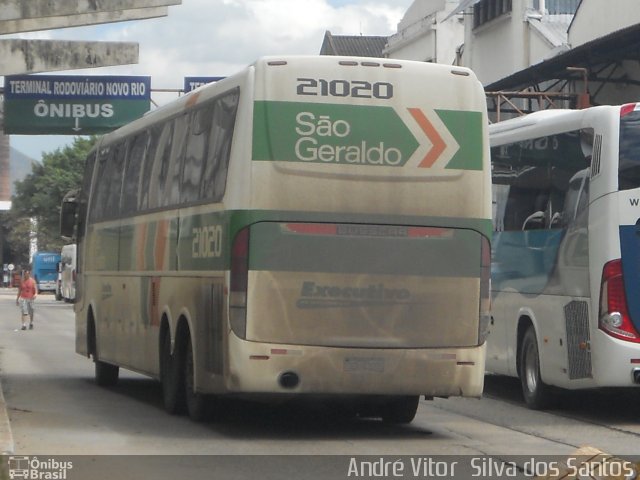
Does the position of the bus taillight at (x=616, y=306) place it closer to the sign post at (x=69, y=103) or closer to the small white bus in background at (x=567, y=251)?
the small white bus in background at (x=567, y=251)

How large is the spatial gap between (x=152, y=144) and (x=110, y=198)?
8.39ft

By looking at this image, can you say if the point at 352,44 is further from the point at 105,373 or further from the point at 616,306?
the point at 616,306

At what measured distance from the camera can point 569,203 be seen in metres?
16.2

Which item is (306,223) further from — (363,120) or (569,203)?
(569,203)

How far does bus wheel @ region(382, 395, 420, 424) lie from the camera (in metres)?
14.9

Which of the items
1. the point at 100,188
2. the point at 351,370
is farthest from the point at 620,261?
A: the point at 100,188

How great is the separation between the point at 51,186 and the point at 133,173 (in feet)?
298

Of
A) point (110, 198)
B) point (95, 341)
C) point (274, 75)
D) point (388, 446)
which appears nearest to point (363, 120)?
point (274, 75)

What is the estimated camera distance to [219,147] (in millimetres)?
13844

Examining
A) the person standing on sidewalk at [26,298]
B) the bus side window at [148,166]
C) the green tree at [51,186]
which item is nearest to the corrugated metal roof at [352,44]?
the green tree at [51,186]

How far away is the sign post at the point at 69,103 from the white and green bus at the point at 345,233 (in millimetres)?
21829

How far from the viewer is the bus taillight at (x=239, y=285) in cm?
1296

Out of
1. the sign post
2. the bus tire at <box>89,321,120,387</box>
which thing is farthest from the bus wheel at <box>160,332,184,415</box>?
the sign post

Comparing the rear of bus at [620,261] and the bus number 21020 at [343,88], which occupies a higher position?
the bus number 21020 at [343,88]
